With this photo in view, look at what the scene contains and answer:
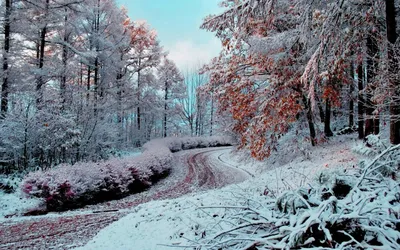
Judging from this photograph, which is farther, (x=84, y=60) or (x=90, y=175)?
(x=84, y=60)

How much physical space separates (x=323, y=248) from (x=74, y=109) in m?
13.8

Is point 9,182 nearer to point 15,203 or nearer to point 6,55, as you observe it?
point 15,203

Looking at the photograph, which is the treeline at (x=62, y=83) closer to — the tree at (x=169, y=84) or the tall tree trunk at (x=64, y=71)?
the tall tree trunk at (x=64, y=71)

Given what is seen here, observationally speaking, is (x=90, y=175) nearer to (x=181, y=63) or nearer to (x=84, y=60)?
(x=84, y=60)

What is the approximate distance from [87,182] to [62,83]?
8234 millimetres

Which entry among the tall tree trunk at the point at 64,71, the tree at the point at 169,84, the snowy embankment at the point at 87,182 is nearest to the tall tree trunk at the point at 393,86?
the snowy embankment at the point at 87,182

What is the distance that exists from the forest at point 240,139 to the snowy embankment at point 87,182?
0.05 m

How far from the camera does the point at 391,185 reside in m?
2.22

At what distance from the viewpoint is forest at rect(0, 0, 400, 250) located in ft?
7.33

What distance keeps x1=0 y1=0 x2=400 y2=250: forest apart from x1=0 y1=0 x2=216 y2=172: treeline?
0.30ft

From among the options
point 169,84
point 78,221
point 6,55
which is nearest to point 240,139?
point 78,221

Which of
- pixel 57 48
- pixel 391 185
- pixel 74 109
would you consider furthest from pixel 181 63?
pixel 391 185

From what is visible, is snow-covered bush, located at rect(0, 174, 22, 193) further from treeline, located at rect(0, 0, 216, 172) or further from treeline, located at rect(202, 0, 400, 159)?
treeline, located at rect(202, 0, 400, 159)

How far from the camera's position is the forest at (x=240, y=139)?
2.23 m
